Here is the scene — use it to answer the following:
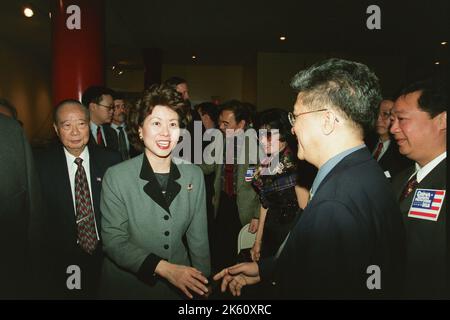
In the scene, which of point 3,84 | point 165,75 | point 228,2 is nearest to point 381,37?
point 228,2

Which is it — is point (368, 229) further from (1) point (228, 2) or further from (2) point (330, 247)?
(1) point (228, 2)

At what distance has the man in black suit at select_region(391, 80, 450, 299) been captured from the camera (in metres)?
1.54

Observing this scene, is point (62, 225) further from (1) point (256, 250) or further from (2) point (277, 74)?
(2) point (277, 74)

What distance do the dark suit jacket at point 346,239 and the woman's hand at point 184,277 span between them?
48 centimetres

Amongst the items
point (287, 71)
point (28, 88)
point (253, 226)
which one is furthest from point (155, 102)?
point (28, 88)

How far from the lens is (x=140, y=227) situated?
5.73 ft

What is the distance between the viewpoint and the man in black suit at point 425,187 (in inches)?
60.7

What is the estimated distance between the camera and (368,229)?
105 centimetres

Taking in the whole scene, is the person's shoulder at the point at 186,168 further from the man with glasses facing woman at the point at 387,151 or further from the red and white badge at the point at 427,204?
the man with glasses facing woman at the point at 387,151

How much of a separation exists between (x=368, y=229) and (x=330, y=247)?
13 centimetres

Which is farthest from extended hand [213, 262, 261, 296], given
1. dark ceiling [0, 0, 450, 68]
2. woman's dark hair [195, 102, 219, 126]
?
dark ceiling [0, 0, 450, 68]

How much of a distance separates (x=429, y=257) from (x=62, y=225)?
2.07 m
